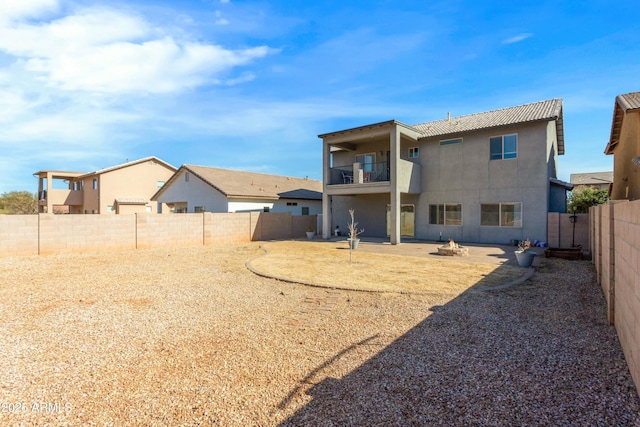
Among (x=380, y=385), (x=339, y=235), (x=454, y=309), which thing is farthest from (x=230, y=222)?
(x=380, y=385)

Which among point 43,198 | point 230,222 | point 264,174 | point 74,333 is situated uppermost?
point 264,174

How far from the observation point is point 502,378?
3854 mm

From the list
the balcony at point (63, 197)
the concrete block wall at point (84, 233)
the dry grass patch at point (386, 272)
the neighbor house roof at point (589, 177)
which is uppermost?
the neighbor house roof at point (589, 177)

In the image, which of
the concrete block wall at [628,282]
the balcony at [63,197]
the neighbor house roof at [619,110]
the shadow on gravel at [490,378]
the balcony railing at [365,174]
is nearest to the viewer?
the shadow on gravel at [490,378]

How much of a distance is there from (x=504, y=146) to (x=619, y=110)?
Answer: 5.30m

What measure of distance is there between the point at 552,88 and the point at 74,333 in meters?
25.7

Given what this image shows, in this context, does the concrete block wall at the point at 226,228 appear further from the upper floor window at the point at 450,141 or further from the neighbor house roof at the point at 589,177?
the neighbor house roof at the point at 589,177

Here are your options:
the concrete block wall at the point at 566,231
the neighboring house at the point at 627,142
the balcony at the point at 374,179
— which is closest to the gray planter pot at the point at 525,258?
the neighboring house at the point at 627,142

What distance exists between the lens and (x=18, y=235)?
13.8m

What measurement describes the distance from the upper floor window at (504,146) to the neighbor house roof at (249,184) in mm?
16848

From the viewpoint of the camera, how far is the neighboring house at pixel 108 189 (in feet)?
112

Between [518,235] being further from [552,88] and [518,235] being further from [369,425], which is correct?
[369,425]

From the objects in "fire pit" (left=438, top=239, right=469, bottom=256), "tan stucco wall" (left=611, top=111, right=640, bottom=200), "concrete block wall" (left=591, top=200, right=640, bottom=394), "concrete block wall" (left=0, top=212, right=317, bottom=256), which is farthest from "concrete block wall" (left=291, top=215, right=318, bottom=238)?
"concrete block wall" (left=591, top=200, right=640, bottom=394)

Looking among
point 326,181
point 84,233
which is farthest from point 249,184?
point 84,233
